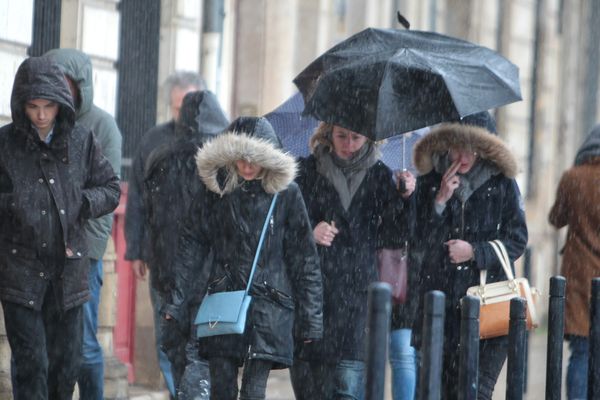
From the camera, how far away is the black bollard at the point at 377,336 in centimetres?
563

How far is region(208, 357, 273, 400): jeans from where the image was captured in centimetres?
739

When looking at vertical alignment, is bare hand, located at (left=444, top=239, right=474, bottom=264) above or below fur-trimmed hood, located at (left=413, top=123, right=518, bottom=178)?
below

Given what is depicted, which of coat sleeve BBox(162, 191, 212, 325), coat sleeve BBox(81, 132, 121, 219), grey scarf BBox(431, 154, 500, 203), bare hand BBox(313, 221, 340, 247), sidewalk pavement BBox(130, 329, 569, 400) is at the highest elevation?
grey scarf BBox(431, 154, 500, 203)

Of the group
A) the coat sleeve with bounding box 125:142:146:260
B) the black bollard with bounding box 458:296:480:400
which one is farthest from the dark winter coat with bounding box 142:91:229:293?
the black bollard with bounding box 458:296:480:400

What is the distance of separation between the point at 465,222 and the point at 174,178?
1777mm

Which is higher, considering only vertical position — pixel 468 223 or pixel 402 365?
pixel 468 223

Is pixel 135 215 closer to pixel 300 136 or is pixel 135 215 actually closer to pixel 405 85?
pixel 300 136

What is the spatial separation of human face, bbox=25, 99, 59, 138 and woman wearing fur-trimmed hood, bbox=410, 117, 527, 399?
1873 mm

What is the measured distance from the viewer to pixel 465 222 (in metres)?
8.12

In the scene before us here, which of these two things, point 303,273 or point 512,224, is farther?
point 512,224

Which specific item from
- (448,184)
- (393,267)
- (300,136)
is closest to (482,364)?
(393,267)

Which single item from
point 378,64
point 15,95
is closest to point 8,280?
point 15,95

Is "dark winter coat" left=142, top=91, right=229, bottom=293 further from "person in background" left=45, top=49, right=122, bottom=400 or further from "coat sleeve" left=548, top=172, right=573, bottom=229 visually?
"coat sleeve" left=548, top=172, right=573, bottom=229

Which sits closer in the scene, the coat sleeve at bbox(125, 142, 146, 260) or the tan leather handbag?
the tan leather handbag
